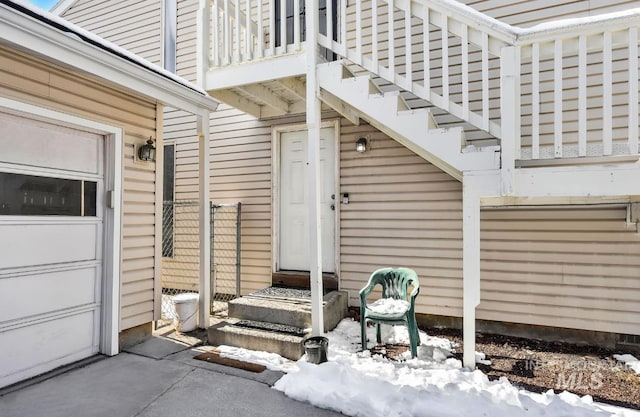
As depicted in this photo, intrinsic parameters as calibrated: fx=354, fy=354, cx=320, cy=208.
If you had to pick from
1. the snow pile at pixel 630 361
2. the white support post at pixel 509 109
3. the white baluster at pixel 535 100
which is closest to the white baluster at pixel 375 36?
the white support post at pixel 509 109

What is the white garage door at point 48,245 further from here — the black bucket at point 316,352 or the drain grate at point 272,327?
the black bucket at point 316,352

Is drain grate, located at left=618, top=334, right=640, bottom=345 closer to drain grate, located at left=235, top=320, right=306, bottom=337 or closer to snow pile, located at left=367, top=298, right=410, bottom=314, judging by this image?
snow pile, located at left=367, top=298, right=410, bottom=314

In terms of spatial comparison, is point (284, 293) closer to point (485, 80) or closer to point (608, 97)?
point (485, 80)

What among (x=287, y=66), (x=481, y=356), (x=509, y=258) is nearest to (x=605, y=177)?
(x=509, y=258)

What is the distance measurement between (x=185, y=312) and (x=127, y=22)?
5.26m

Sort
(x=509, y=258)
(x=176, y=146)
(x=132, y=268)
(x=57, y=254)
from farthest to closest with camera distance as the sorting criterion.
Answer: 1. (x=176, y=146)
2. (x=509, y=258)
3. (x=132, y=268)
4. (x=57, y=254)

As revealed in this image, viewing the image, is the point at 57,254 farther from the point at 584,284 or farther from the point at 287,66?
the point at 584,284

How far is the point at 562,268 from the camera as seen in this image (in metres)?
3.69

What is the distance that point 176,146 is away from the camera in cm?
571

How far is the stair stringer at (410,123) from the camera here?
2.84m

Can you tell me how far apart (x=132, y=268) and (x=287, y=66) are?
251 centimetres

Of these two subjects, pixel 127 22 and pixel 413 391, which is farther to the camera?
pixel 127 22

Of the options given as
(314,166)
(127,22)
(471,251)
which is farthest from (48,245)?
(127,22)

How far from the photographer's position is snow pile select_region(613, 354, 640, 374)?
3.00 m
